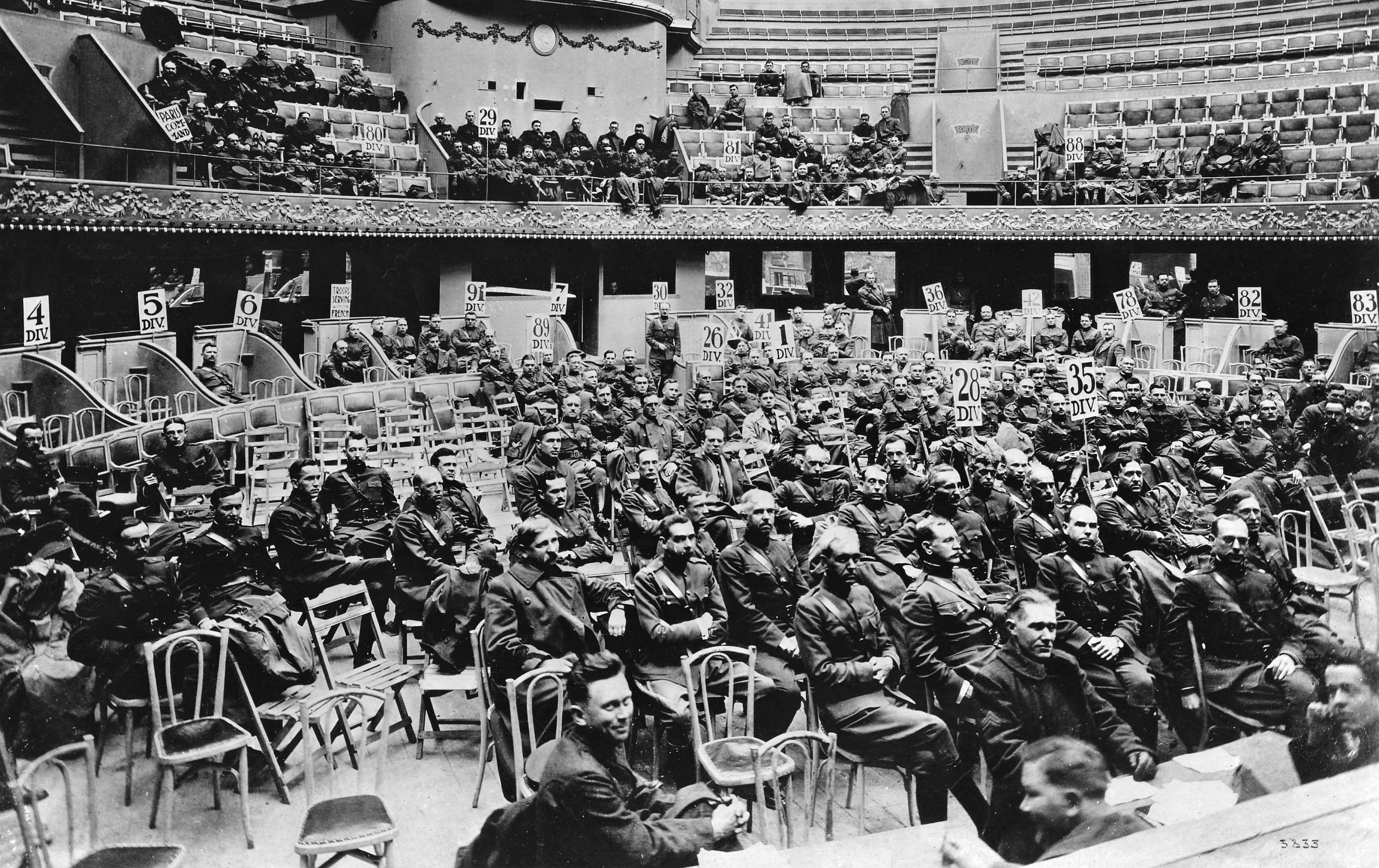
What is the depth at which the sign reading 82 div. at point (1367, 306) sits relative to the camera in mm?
15812

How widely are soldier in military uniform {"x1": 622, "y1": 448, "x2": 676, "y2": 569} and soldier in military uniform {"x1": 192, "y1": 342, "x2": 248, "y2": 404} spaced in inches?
307

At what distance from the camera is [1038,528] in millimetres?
8625

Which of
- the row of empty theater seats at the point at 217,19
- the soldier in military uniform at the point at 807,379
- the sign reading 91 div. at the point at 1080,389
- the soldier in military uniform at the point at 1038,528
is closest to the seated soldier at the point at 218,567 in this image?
the soldier in military uniform at the point at 1038,528

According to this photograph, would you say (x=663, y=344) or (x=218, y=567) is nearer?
(x=218, y=567)

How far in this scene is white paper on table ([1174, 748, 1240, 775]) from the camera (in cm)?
609

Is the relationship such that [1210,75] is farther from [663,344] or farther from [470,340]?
[470,340]

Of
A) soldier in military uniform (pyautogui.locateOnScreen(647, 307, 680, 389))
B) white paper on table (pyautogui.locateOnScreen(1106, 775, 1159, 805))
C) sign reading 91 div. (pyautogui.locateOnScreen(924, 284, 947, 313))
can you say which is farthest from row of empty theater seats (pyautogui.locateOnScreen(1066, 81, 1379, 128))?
white paper on table (pyautogui.locateOnScreen(1106, 775, 1159, 805))

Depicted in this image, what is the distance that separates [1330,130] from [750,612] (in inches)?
910

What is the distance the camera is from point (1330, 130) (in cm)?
2420

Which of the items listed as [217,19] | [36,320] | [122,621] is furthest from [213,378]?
[217,19]

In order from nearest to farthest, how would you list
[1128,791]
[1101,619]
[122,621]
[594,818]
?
[594,818]
[1128,791]
[122,621]
[1101,619]

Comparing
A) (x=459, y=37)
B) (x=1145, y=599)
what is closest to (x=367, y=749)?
(x=1145, y=599)

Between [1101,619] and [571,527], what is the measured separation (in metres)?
4.51

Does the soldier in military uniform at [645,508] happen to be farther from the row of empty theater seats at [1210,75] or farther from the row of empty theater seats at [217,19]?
the row of empty theater seats at [1210,75]
